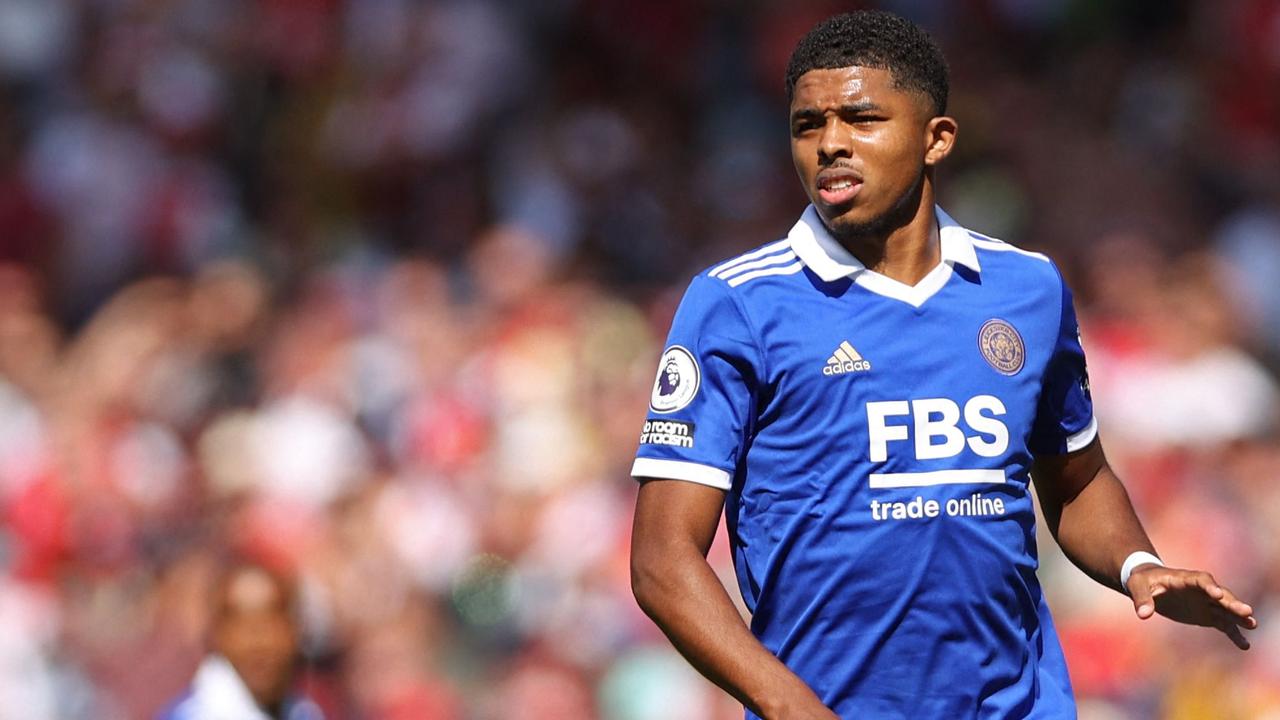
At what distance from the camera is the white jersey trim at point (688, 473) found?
12.8 ft

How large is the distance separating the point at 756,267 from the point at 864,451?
17.6 inches

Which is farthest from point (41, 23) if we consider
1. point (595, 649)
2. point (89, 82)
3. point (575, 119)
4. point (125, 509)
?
point (595, 649)

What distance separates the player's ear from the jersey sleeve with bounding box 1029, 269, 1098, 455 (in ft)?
1.34

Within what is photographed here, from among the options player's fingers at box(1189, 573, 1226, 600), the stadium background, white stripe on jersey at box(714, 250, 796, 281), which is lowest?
the stadium background

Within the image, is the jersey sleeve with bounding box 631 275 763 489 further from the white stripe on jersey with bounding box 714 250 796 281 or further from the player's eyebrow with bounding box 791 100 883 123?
the player's eyebrow with bounding box 791 100 883 123

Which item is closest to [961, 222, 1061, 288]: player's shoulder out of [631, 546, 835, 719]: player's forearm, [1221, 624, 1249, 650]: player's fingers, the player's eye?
the player's eye

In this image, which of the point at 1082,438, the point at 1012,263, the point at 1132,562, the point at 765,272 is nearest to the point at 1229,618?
the point at 1132,562

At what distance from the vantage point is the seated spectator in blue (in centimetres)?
601

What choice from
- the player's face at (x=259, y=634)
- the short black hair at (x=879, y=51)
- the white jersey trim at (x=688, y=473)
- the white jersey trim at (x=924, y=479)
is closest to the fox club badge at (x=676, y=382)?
the white jersey trim at (x=688, y=473)

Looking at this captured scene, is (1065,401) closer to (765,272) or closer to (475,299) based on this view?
(765,272)

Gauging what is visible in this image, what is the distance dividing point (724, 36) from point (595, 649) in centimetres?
559

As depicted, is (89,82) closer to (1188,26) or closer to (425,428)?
(425,428)

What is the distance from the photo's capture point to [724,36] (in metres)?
13.5

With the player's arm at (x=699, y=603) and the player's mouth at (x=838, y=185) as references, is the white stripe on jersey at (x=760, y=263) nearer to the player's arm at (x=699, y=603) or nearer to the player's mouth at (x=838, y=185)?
the player's mouth at (x=838, y=185)
